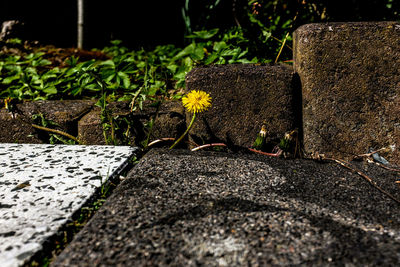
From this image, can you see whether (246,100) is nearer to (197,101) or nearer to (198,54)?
(197,101)

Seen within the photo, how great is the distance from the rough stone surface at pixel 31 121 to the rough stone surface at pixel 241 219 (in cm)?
58

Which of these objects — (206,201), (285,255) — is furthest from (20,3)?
(285,255)

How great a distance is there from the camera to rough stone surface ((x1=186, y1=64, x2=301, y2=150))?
151 cm

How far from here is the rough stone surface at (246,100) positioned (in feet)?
4.97

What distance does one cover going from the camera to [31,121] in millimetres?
1725

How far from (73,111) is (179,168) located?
2.37 feet

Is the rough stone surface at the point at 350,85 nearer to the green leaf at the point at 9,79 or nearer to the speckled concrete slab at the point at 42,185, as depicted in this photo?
the speckled concrete slab at the point at 42,185

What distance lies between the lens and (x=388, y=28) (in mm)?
1408

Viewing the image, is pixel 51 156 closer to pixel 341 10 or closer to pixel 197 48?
pixel 197 48

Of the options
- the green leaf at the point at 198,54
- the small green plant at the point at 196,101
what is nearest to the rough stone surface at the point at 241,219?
the small green plant at the point at 196,101

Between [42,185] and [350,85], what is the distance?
1.23 meters

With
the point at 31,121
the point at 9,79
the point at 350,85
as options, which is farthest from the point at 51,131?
the point at 350,85

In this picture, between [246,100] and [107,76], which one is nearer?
[246,100]

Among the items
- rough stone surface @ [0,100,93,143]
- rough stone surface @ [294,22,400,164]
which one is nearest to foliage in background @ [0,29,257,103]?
rough stone surface @ [0,100,93,143]
